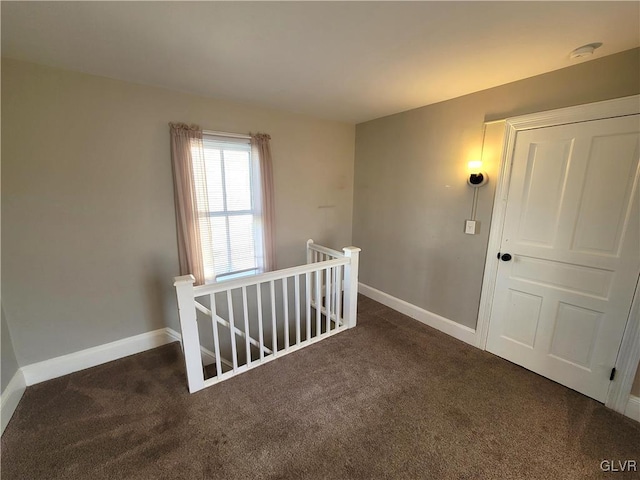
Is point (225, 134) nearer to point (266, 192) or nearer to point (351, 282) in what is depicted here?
point (266, 192)

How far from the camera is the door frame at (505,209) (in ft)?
5.45

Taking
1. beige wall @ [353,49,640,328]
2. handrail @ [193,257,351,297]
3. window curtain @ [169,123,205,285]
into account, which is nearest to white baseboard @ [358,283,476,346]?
beige wall @ [353,49,640,328]

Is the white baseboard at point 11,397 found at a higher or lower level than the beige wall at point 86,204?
lower

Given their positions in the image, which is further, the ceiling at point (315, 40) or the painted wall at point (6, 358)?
the painted wall at point (6, 358)

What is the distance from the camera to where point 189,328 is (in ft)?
5.92

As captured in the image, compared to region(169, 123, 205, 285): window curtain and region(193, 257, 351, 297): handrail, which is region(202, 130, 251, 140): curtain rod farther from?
region(193, 257, 351, 297): handrail

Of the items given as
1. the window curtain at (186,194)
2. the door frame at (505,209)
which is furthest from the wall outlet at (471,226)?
the window curtain at (186,194)

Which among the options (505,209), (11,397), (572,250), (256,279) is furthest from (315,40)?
(11,397)

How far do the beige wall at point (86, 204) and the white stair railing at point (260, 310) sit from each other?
2.17ft

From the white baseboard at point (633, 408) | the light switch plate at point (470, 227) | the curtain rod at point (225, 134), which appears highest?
the curtain rod at point (225, 134)

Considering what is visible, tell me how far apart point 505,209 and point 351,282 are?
4.97 feet

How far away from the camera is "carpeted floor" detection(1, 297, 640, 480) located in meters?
1.39

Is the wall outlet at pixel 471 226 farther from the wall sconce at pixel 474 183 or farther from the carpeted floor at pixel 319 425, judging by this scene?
the carpeted floor at pixel 319 425

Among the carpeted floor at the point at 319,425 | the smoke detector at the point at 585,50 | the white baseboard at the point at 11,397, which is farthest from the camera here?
the white baseboard at the point at 11,397
